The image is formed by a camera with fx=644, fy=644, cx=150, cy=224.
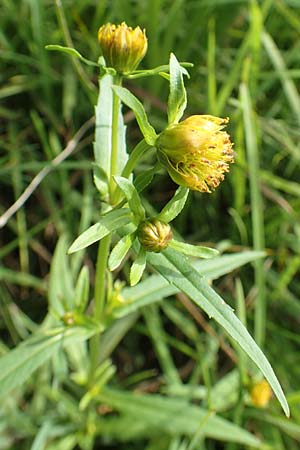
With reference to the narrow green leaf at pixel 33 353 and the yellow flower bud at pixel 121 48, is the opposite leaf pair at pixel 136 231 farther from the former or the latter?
the narrow green leaf at pixel 33 353

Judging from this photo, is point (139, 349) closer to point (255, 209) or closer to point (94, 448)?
point (94, 448)

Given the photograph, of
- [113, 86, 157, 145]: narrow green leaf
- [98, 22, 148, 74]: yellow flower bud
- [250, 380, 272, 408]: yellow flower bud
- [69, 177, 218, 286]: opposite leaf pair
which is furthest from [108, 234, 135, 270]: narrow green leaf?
[250, 380, 272, 408]: yellow flower bud

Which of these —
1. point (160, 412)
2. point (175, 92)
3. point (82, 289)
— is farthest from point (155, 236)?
point (160, 412)

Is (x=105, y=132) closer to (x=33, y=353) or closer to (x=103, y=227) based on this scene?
(x=103, y=227)

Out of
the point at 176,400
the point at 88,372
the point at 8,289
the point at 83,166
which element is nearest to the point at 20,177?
the point at 83,166

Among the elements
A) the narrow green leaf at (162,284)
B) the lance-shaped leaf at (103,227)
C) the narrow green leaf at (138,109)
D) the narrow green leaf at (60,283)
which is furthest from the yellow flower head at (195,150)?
the narrow green leaf at (60,283)

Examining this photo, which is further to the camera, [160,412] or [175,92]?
[160,412]

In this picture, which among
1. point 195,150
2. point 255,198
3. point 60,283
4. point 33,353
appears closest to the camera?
point 195,150

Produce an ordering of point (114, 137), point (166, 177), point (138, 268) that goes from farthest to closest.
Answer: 1. point (166, 177)
2. point (114, 137)
3. point (138, 268)
